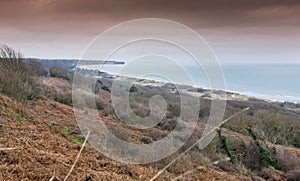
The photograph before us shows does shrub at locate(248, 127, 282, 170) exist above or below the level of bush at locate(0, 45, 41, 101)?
below

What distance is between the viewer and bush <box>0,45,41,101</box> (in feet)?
79.3

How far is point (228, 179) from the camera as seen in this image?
16.0 m

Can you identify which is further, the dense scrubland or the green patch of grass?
the green patch of grass

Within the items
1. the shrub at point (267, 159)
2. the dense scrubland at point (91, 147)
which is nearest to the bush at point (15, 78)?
the dense scrubland at point (91, 147)

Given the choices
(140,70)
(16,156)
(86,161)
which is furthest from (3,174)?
(86,161)

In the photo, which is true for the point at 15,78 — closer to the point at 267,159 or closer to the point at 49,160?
the point at 49,160

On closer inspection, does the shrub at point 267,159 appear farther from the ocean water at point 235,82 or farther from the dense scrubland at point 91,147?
the ocean water at point 235,82

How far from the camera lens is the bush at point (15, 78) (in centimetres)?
2416

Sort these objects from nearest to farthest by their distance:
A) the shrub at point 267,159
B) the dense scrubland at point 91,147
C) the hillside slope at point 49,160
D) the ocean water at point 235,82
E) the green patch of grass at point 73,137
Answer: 1. the ocean water at point 235,82
2. the hillside slope at point 49,160
3. the dense scrubland at point 91,147
4. the green patch of grass at point 73,137
5. the shrub at point 267,159

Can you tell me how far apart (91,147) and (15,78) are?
44.8 feet

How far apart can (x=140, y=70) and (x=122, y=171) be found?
4.28m

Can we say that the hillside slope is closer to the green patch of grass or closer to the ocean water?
the green patch of grass

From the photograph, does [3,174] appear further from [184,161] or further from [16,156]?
[184,161]

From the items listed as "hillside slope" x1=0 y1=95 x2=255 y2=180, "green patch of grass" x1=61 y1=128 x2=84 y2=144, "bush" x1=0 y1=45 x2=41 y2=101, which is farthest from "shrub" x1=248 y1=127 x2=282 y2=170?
"bush" x1=0 y1=45 x2=41 y2=101
